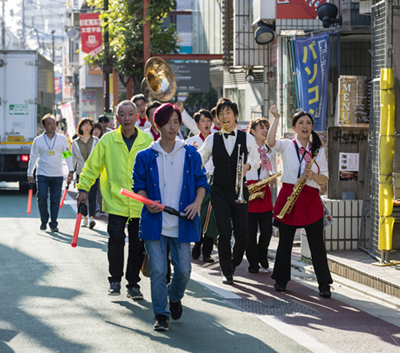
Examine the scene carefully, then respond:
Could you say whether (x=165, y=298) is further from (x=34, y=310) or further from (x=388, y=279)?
(x=388, y=279)

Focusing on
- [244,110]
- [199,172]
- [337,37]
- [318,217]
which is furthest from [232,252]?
[244,110]

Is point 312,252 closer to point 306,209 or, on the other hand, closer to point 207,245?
point 306,209

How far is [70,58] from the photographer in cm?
6781

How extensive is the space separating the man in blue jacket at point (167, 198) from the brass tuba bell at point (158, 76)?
9.13 metres

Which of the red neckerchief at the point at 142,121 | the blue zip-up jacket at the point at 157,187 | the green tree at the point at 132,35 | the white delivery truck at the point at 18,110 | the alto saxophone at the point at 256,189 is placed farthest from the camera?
the green tree at the point at 132,35

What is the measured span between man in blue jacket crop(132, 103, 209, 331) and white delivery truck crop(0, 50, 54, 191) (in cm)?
1490

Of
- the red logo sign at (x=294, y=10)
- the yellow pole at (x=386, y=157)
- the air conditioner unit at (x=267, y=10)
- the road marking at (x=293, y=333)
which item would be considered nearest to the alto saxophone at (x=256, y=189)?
the yellow pole at (x=386, y=157)

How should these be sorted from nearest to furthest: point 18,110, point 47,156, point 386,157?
point 386,157
point 47,156
point 18,110

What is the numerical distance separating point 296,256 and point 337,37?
4522 millimetres

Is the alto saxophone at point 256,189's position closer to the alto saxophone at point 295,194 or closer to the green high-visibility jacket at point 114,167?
the alto saxophone at point 295,194

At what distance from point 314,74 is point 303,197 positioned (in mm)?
5061

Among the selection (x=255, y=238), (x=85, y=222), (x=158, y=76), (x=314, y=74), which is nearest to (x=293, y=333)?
(x=255, y=238)

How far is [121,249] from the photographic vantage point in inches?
288

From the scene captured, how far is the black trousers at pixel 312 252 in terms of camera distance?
24.8ft
